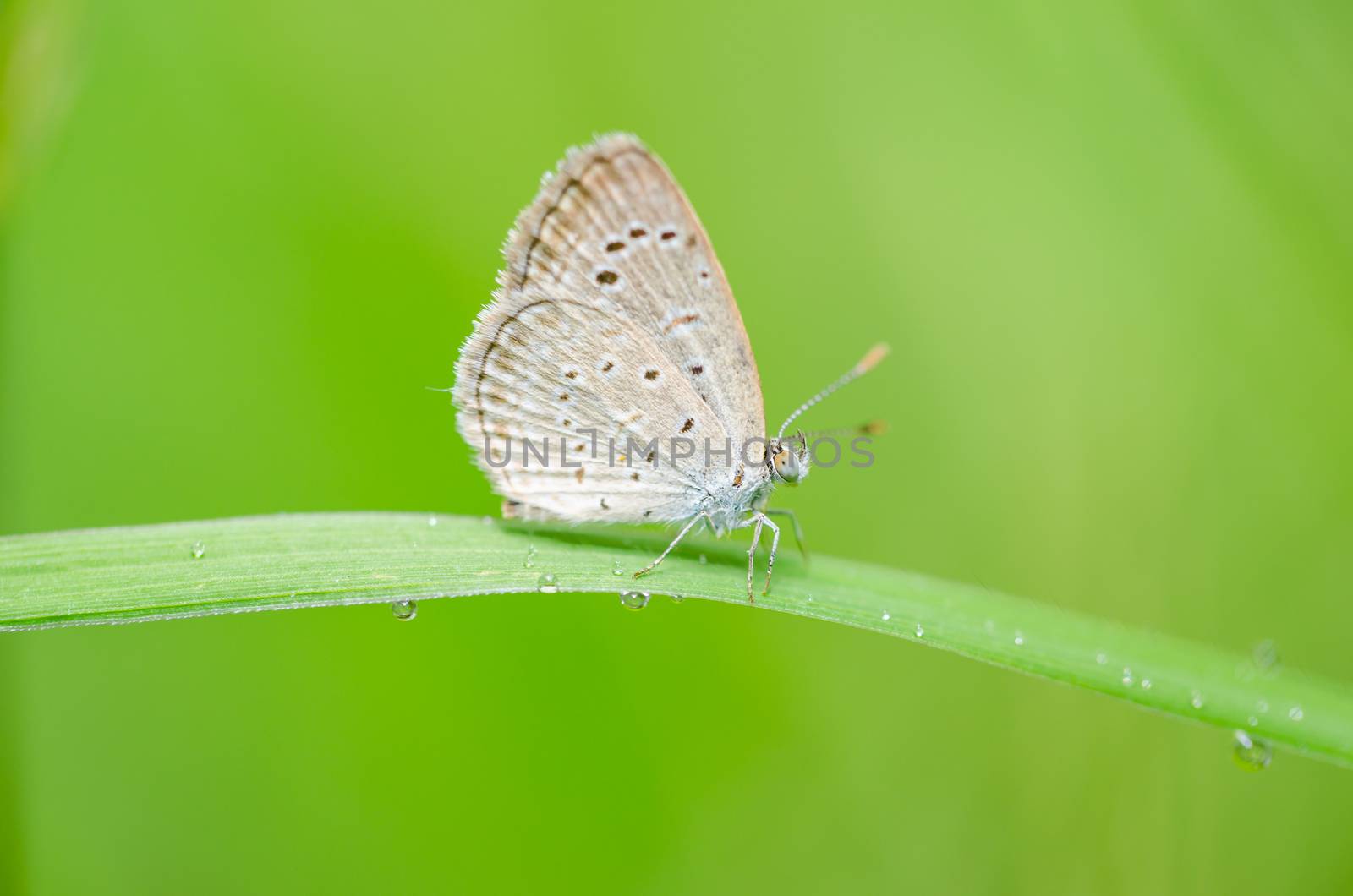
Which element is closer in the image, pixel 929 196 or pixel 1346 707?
pixel 1346 707

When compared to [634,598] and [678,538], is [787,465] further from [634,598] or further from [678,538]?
[634,598]

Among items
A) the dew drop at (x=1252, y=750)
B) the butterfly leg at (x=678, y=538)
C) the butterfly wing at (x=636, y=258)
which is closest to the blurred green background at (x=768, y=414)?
the butterfly leg at (x=678, y=538)

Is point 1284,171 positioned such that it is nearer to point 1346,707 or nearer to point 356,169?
point 1346,707

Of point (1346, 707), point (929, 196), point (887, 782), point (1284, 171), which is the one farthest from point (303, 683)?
point (1284, 171)

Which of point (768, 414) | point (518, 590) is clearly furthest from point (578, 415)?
point (768, 414)

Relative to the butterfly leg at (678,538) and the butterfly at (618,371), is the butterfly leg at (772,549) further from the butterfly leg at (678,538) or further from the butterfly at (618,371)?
the butterfly leg at (678,538)

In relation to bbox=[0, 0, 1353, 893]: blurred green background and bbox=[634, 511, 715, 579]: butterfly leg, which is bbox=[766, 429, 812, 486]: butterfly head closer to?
bbox=[634, 511, 715, 579]: butterfly leg
